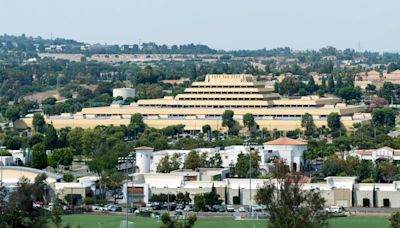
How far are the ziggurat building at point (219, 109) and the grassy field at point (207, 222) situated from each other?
26426 millimetres

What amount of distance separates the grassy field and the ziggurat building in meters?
26.4

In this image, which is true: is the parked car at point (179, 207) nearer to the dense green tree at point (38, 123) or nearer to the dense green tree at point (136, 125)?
the dense green tree at point (136, 125)

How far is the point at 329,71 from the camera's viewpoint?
10969 cm

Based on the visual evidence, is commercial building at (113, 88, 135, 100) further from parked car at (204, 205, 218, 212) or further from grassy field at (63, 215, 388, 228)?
grassy field at (63, 215, 388, 228)

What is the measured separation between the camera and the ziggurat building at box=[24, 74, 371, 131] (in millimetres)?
67000

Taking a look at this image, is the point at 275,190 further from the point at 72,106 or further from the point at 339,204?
the point at 72,106

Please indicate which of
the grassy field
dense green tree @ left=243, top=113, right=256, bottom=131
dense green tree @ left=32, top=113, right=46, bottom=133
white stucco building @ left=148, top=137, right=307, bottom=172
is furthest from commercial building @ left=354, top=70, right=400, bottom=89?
the grassy field

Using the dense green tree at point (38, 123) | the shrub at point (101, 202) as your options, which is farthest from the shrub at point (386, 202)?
the dense green tree at point (38, 123)

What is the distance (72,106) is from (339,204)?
35.8m

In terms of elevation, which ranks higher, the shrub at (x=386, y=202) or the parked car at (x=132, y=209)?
the parked car at (x=132, y=209)

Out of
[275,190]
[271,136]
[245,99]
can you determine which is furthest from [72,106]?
[275,190]

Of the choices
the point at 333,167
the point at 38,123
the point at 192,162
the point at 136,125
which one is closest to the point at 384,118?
the point at 136,125

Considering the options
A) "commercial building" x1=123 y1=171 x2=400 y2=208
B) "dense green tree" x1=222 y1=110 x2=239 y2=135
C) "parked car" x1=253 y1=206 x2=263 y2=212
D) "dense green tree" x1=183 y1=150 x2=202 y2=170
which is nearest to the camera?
"parked car" x1=253 y1=206 x2=263 y2=212

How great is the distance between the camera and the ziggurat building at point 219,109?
67.0 metres
